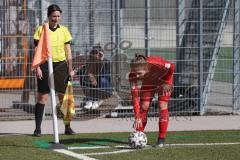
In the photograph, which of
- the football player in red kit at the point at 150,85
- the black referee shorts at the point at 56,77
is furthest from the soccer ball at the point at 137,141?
the black referee shorts at the point at 56,77

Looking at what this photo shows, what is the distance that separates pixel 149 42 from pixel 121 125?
7.65ft

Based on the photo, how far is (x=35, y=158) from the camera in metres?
8.51

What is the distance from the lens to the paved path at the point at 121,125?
1168cm

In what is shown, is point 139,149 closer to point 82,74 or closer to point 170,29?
point 82,74

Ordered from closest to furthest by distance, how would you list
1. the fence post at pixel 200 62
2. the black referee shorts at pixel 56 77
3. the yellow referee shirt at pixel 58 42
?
1. the black referee shorts at pixel 56 77
2. the yellow referee shirt at pixel 58 42
3. the fence post at pixel 200 62

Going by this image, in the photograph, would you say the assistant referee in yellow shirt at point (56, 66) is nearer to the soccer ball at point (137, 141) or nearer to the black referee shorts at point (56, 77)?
the black referee shorts at point (56, 77)

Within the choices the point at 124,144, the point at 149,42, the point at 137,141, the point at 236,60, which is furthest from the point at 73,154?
the point at 236,60

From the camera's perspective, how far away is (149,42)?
1391 centimetres

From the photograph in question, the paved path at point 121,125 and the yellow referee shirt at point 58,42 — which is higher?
the yellow referee shirt at point 58,42

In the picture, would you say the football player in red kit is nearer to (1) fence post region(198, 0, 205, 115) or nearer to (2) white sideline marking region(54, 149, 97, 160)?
(2) white sideline marking region(54, 149, 97, 160)

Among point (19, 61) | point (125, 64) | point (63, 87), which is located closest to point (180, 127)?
point (125, 64)

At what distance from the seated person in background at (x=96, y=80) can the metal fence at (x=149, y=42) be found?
32cm

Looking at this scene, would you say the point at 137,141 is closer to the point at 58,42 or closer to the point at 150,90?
the point at 150,90

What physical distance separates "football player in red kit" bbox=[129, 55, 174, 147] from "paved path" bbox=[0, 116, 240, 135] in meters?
1.93
